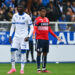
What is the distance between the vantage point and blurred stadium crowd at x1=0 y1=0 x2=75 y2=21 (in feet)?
64.5

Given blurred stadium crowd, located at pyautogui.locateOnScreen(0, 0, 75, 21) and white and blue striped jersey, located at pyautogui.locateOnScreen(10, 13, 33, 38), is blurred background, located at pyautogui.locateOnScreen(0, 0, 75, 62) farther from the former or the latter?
white and blue striped jersey, located at pyautogui.locateOnScreen(10, 13, 33, 38)

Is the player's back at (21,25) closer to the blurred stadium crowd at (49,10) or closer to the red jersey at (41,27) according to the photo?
the red jersey at (41,27)

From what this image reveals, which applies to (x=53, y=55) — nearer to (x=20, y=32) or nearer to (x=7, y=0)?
(x=7, y=0)

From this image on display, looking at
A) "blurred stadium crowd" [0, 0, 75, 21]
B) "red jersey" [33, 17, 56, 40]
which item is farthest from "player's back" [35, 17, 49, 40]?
"blurred stadium crowd" [0, 0, 75, 21]

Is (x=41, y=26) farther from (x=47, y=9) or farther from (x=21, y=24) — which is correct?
(x=47, y=9)

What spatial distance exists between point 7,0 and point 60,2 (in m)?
3.14

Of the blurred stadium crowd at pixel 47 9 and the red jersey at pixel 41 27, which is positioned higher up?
the blurred stadium crowd at pixel 47 9

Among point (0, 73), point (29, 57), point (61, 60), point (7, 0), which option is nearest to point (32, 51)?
point (29, 57)

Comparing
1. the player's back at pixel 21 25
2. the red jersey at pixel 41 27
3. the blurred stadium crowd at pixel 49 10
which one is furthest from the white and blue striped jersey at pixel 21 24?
the blurred stadium crowd at pixel 49 10

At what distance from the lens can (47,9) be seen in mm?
20156

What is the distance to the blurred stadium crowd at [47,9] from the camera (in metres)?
19.7

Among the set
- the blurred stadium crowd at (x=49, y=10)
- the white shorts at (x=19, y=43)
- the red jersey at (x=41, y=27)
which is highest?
the blurred stadium crowd at (x=49, y=10)

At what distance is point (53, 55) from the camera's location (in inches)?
750

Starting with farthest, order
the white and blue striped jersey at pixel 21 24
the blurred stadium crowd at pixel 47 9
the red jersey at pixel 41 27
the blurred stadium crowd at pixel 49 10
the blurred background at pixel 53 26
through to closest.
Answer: the blurred stadium crowd at pixel 47 9 → the blurred stadium crowd at pixel 49 10 → the blurred background at pixel 53 26 → the red jersey at pixel 41 27 → the white and blue striped jersey at pixel 21 24
